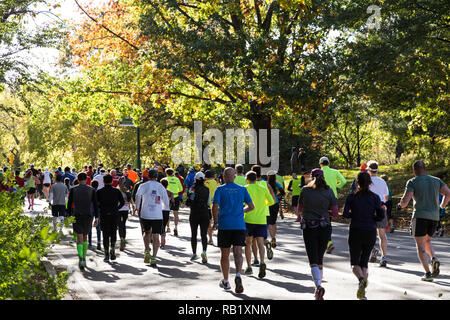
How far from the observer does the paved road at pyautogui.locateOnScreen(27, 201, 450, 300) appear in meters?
8.88

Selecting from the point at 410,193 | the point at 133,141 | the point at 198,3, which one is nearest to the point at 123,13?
the point at 198,3

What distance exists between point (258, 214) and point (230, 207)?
56.6 inches

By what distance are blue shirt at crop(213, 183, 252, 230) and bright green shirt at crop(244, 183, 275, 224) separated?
113 centimetres

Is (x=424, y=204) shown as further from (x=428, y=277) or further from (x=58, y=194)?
(x=58, y=194)

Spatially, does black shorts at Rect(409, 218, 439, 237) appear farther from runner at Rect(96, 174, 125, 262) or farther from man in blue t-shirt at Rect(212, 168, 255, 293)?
runner at Rect(96, 174, 125, 262)

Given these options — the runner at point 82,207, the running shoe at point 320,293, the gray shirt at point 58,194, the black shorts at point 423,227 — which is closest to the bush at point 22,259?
the runner at point 82,207

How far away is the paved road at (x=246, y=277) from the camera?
8.88 metres

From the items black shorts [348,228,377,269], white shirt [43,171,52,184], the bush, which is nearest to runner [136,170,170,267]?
the bush

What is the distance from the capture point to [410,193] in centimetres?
1007

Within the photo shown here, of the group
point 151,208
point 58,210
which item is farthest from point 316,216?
point 58,210

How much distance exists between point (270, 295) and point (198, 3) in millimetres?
18836

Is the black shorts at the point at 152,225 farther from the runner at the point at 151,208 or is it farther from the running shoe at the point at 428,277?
the running shoe at the point at 428,277

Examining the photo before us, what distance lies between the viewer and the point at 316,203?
28.4 ft
